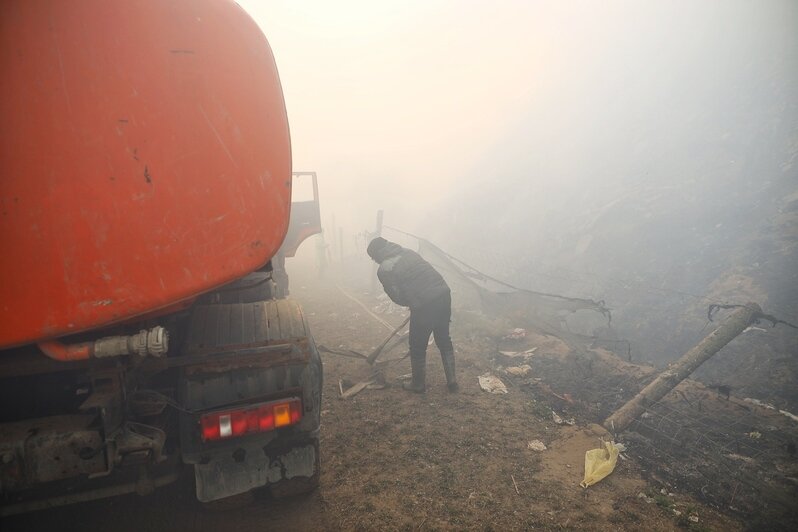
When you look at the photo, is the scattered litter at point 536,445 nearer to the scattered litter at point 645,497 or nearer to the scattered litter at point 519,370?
the scattered litter at point 645,497

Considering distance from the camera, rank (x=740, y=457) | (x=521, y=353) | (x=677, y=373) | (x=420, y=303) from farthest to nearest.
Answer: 1. (x=521, y=353)
2. (x=420, y=303)
3. (x=677, y=373)
4. (x=740, y=457)

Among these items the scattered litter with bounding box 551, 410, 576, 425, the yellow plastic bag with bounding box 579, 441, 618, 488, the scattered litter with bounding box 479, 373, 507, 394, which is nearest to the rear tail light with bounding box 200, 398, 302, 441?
the yellow plastic bag with bounding box 579, 441, 618, 488

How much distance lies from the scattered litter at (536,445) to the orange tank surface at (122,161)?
118 inches

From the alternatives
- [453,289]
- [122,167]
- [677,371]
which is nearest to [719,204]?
[453,289]

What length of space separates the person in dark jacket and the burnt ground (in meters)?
0.33

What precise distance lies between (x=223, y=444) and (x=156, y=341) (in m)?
0.80

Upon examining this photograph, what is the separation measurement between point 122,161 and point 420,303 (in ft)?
10.8

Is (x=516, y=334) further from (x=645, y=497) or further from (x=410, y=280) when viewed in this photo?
(x=645, y=497)

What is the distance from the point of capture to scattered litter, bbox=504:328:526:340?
617 centimetres

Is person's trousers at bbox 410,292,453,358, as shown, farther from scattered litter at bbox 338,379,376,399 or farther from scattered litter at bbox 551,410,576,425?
scattered litter at bbox 551,410,576,425

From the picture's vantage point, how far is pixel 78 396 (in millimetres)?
1934

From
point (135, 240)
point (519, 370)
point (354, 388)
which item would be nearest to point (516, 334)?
point (519, 370)

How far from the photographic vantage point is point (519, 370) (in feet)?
16.5

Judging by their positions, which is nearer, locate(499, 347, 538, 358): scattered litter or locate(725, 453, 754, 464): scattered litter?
locate(725, 453, 754, 464): scattered litter
